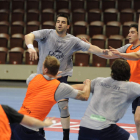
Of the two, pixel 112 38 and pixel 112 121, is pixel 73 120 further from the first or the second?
pixel 112 38

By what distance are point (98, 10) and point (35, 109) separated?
397 inches

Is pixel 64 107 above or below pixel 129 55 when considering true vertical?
below

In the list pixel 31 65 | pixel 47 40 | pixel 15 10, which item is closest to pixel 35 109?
pixel 47 40

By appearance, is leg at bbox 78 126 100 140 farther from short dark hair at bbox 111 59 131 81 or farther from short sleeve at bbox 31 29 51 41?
short sleeve at bbox 31 29 51 41

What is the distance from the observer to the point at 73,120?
6016mm

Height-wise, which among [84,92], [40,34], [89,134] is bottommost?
[89,134]

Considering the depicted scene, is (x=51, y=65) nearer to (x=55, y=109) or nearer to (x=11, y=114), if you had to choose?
(x=11, y=114)

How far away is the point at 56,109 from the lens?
23.9 ft

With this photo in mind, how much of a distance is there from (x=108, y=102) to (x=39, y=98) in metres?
0.69

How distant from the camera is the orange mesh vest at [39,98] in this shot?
10.3 feet

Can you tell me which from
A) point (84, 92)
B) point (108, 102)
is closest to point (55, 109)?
point (84, 92)

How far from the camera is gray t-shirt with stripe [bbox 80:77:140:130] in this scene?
122 inches

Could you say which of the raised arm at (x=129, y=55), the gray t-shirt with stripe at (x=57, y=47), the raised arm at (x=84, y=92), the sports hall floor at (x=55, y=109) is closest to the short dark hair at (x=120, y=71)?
the raised arm at (x=84, y=92)

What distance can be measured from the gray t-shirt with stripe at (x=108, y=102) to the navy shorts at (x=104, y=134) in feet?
0.13
